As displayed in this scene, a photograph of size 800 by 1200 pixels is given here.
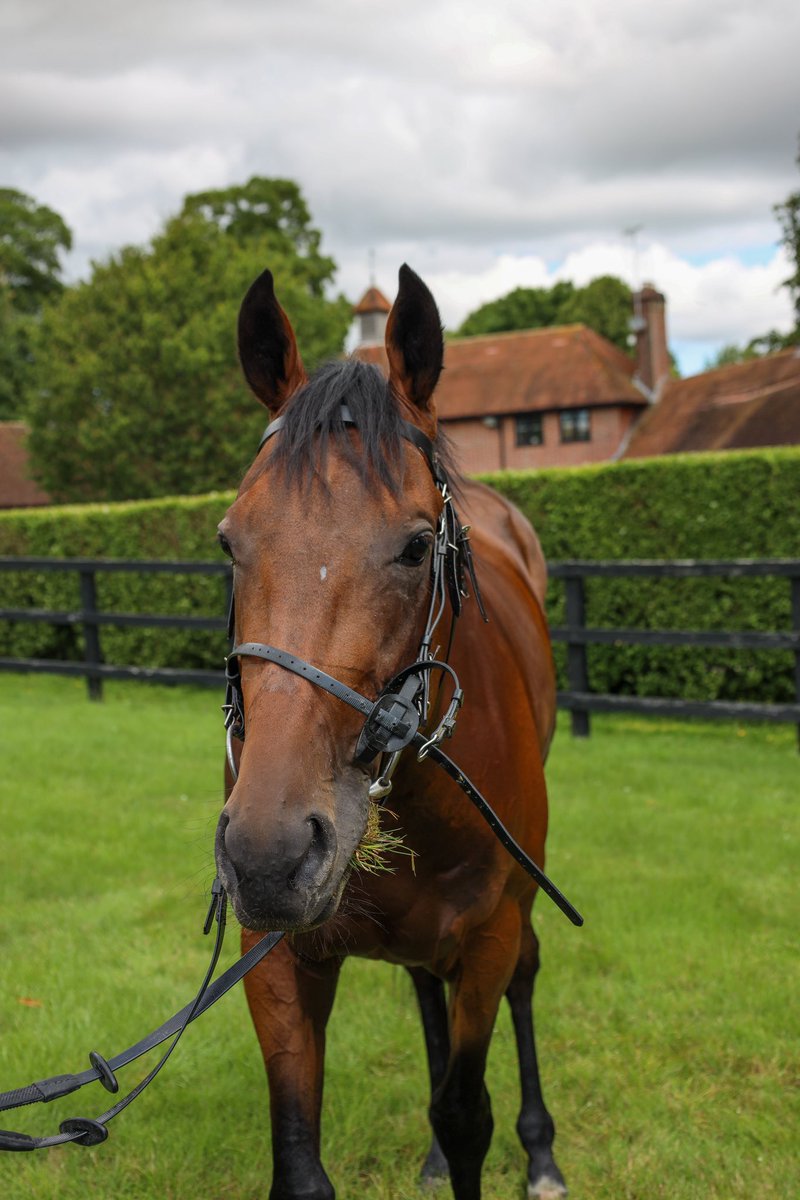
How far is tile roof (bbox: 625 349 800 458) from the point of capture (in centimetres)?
2434

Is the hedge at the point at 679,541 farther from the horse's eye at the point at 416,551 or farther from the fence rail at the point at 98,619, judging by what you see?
the horse's eye at the point at 416,551

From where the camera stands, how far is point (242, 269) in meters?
27.6

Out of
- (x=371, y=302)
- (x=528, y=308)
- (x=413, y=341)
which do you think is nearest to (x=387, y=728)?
(x=413, y=341)

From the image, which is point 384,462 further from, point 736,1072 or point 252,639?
point 736,1072

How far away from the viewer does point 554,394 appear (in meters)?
39.1

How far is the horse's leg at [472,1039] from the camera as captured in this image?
2.55m

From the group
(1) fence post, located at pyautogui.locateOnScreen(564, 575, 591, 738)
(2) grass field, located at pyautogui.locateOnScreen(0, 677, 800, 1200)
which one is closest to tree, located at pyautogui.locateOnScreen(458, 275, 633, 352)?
(1) fence post, located at pyautogui.locateOnScreen(564, 575, 591, 738)

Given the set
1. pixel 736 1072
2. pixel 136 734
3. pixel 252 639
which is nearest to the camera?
pixel 252 639

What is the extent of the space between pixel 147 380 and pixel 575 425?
62.4 ft

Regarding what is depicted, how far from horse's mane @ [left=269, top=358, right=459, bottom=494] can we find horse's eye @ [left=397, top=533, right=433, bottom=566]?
103 millimetres

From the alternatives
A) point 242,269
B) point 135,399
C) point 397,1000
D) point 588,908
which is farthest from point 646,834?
point 242,269

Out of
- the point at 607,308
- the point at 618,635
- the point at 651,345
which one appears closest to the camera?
the point at 618,635

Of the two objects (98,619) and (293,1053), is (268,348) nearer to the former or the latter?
(293,1053)

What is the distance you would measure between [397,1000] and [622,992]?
901 millimetres
